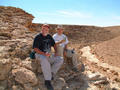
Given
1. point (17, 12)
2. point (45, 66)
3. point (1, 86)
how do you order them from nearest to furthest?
point (1, 86), point (45, 66), point (17, 12)

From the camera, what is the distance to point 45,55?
143 inches

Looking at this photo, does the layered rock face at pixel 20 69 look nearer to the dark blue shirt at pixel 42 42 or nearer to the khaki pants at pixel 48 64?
the khaki pants at pixel 48 64

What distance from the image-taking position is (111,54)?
10.1 metres

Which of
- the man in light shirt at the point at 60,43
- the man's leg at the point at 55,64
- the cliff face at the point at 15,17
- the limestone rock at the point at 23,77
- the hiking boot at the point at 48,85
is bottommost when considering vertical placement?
the hiking boot at the point at 48,85

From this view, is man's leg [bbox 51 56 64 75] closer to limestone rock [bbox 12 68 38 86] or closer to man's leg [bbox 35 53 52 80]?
man's leg [bbox 35 53 52 80]

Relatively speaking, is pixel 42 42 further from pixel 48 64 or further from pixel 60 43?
pixel 60 43

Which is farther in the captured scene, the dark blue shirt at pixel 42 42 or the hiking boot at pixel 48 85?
the dark blue shirt at pixel 42 42

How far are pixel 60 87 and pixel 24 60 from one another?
49.3 inches

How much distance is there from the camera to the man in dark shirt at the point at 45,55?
3.51 meters

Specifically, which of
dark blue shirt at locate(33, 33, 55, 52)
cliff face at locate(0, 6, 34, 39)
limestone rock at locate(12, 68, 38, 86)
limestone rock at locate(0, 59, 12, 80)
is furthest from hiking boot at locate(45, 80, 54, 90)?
cliff face at locate(0, 6, 34, 39)

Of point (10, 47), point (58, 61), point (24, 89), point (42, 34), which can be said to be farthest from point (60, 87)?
point (10, 47)

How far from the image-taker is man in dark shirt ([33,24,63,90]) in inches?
138

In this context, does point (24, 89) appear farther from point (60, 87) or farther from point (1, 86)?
point (60, 87)

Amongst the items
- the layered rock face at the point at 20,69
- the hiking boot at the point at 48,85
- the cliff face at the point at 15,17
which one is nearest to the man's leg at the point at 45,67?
the hiking boot at the point at 48,85
